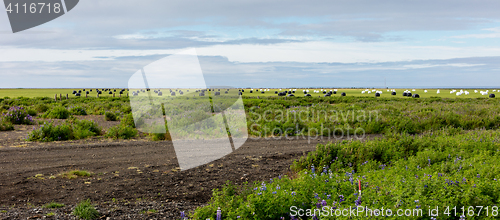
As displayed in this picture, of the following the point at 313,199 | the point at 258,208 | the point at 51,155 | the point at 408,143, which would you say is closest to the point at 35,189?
the point at 51,155

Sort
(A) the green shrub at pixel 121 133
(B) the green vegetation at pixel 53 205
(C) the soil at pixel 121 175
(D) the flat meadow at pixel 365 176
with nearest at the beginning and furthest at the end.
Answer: (D) the flat meadow at pixel 365 176 < (B) the green vegetation at pixel 53 205 < (C) the soil at pixel 121 175 < (A) the green shrub at pixel 121 133

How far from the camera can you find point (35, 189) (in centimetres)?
634

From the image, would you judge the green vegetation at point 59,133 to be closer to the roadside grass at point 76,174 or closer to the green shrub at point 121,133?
the green shrub at point 121,133

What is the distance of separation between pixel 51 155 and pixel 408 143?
412 inches

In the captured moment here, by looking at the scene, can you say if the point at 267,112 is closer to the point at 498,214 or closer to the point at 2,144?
the point at 2,144

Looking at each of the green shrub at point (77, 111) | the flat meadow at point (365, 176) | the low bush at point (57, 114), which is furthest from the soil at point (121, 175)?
the green shrub at point (77, 111)

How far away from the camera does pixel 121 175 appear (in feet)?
24.3

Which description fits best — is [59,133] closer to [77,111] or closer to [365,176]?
[77,111]

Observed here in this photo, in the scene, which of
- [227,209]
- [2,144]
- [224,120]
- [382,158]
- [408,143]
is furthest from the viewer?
[224,120]

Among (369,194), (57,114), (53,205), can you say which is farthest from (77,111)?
(369,194)

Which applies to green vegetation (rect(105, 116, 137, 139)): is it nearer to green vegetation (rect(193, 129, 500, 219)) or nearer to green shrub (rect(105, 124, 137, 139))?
green shrub (rect(105, 124, 137, 139))

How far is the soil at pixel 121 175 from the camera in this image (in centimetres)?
540

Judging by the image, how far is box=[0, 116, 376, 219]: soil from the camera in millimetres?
5398

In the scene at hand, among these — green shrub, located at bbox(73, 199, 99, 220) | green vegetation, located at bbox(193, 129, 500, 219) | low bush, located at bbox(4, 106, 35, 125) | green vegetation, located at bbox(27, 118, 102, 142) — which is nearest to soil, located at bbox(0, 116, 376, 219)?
green shrub, located at bbox(73, 199, 99, 220)
